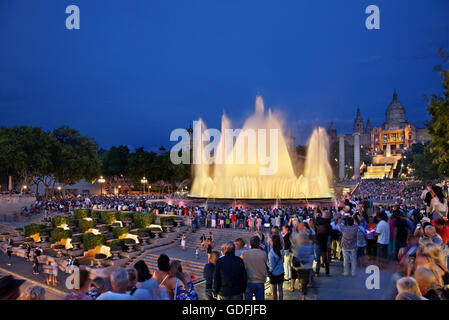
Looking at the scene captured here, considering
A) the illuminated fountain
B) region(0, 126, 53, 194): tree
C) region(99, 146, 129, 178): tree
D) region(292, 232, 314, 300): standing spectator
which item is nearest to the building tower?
region(99, 146, 129, 178): tree

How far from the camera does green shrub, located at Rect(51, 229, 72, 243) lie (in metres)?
22.7

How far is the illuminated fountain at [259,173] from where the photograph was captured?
29906 millimetres

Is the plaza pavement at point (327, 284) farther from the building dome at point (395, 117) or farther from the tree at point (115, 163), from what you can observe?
the building dome at point (395, 117)

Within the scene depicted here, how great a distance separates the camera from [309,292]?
263 inches

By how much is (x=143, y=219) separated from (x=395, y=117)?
518 ft

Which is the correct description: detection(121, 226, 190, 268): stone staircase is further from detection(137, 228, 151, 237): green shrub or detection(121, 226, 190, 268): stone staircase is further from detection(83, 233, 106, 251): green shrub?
detection(83, 233, 106, 251): green shrub

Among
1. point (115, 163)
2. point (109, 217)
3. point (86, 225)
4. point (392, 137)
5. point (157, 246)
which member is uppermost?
point (392, 137)

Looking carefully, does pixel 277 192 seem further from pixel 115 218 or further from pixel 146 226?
pixel 115 218

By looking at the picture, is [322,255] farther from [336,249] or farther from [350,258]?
[336,249]

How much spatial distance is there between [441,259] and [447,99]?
26.6ft

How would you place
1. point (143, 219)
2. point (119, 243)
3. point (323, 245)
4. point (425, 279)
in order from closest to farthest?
point (425, 279) < point (323, 245) < point (119, 243) < point (143, 219)

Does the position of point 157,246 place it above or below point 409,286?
below

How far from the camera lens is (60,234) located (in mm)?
22719

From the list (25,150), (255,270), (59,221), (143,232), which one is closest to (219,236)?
(143,232)
